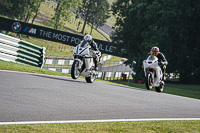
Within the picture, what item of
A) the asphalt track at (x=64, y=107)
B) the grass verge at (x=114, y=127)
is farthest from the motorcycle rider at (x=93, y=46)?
the grass verge at (x=114, y=127)

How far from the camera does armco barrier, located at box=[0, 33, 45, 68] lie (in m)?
18.1

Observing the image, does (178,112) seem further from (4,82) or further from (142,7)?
(142,7)

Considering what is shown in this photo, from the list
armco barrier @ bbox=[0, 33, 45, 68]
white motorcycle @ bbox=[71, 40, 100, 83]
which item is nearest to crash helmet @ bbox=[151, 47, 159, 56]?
white motorcycle @ bbox=[71, 40, 100, 83]

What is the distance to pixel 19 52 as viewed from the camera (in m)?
19.3

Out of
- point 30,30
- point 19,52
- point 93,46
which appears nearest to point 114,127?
point 93,46

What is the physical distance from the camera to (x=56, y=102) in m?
8.23

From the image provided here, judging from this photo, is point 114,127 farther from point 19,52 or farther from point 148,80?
point 19,52

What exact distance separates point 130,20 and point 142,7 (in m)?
2.70

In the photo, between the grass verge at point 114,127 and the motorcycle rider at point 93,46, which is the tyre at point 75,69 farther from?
the grass verge at point 114,127

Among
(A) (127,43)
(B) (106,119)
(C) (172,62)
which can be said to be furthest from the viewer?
(A) (127,43)

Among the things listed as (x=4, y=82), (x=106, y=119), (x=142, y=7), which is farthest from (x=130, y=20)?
(x=106, y=119)

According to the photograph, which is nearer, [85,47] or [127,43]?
[85,47]

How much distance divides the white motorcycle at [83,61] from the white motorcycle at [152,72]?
2517 millimetres

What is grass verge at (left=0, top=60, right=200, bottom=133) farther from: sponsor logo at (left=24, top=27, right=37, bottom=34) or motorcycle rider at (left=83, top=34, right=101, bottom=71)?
sponsor logo at (left=24, top=27, right=37, bottom=34)
